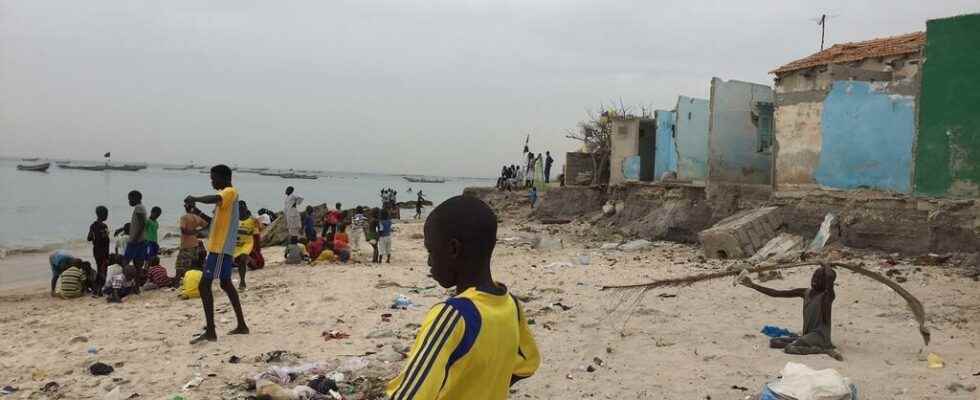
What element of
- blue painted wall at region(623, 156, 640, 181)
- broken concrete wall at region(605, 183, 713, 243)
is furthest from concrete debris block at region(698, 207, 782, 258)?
blue painted wall at region(623, 156, 640, 181)

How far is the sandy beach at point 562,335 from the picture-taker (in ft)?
15.9

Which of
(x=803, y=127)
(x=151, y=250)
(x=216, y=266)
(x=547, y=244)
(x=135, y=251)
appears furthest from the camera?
(x=547, y=244)

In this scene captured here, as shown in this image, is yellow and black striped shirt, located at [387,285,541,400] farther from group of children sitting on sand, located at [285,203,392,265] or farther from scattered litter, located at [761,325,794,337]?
group of children sitting on sand, located at [285,203,392,265]

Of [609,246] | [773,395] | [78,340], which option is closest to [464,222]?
[773,395]

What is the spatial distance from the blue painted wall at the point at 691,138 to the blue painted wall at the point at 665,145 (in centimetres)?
92

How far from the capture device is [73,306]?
869 cm

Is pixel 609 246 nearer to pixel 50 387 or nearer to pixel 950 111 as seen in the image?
pixel 950 111

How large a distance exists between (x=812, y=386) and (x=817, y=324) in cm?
175

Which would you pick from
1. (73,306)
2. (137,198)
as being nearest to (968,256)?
(137,198)

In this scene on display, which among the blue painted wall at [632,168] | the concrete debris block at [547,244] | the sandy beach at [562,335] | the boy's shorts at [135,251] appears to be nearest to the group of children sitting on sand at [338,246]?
the sandy beach at [562,335]

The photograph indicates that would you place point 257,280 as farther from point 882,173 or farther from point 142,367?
point 882,173

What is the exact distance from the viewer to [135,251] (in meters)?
8.98

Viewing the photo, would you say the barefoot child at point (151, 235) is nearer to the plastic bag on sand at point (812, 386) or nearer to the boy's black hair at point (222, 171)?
the boy's black hair at point (222, 171)

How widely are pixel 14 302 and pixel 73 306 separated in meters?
2.04
